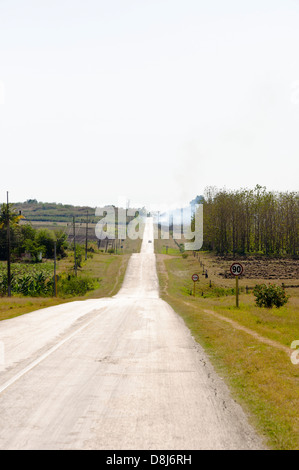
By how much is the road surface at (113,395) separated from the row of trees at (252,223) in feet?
270

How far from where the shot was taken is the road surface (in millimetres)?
5816

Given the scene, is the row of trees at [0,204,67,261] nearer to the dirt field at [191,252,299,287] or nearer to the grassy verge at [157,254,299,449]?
the dirt field at [191,252,299,287]

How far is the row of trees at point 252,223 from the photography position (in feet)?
314

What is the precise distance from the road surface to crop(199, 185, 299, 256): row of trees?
270 feet

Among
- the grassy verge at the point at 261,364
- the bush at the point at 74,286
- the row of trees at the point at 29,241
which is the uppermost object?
the row of trees at the point at 29,241

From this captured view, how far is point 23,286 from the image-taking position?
55344mm

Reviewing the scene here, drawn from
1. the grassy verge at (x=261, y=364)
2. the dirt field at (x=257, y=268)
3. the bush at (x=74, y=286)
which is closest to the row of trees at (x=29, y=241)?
the bush at (x=74, y=286)

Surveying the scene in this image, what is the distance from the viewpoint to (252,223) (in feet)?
329

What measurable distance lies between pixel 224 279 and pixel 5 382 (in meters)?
55.9

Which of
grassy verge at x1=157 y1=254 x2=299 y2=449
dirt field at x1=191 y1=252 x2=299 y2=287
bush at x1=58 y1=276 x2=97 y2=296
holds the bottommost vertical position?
bush at x1=58 y1=276 x2=97 y2=296

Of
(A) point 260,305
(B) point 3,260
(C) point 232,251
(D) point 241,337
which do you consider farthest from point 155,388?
(C) point 232,251

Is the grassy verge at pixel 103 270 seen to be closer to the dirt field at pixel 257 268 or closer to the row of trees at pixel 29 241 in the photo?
the row of trees at pixel 29 241

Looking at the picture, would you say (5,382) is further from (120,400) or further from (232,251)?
(232,251)

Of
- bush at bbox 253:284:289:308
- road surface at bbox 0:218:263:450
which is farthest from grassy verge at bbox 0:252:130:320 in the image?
road surface at bbox 0:218:263:450
